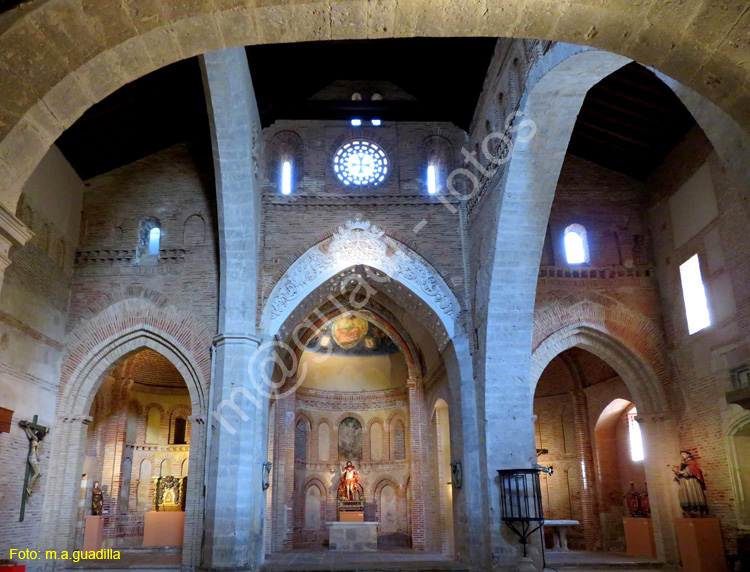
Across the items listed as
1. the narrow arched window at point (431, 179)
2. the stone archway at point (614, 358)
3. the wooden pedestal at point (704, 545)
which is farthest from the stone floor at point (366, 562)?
the narrow arched window at point (431, 179)

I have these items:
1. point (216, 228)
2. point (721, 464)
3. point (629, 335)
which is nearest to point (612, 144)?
point (629, 335)

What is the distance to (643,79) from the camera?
11.2 meters

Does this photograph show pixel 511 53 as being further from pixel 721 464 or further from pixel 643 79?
pixel 721 464

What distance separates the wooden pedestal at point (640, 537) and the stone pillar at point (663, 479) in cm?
71

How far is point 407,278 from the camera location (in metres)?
12.9

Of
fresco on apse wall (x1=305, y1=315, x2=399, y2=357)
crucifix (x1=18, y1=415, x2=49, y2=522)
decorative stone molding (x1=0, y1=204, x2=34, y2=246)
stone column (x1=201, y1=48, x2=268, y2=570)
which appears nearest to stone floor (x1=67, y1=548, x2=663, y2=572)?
stone column (x1=201, y1=48, x2=268, y2=570)

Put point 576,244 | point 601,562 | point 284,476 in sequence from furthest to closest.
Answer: point 284,476, point 576,244, point 601,562

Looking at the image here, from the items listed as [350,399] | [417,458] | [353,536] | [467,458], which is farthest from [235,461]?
[350,399]

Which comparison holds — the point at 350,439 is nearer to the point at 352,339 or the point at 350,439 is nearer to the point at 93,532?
the point at 352,339

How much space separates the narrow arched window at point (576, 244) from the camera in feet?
45.5

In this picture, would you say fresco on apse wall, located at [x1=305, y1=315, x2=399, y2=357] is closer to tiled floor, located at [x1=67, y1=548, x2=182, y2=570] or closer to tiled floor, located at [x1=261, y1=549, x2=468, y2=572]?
tiled floor, located at [x1=261, y1=549, x2=468, y2=572]

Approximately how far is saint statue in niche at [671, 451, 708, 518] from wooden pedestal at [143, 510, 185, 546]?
1088 cm

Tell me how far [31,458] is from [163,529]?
17.3 ft

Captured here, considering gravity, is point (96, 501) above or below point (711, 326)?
below
